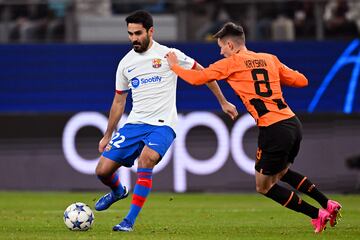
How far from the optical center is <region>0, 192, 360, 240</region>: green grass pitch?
1016 cm

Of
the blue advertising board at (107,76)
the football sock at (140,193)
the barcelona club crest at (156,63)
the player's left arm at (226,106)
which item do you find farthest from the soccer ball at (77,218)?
Answer: the blue advertising board at (107,76)

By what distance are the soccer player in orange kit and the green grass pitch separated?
34 cm

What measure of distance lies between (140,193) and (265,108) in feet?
5.29

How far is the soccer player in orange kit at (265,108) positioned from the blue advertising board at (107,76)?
312 inches

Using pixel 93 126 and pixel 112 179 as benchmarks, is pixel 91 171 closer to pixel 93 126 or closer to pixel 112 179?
pixel 93 126

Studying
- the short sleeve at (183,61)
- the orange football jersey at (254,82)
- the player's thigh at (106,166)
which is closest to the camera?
the orange football jersey at (254,82)

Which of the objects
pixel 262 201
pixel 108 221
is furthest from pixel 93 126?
pixel 108 221

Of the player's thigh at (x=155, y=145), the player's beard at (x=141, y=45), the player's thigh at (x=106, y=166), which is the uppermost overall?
the player's beard at (x=141, y=45)

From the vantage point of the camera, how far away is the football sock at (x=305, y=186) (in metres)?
10.7

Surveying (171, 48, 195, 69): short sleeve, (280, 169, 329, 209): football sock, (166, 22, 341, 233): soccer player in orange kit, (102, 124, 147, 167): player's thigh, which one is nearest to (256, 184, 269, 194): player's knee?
(166, 22, 341, 233): soccer player in orange kit

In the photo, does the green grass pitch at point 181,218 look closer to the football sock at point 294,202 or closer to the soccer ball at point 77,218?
the soccer ball at point 77,218

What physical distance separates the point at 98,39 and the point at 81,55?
0.59 m

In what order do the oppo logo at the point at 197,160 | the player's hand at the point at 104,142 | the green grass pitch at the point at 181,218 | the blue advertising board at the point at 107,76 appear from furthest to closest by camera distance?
1. the blue advertising board at the point at 107,76
2. the oppo logo at the point at 197,160
3. the player's hand at the point at 104,142
4. the green grass pitch at the point at 181,218

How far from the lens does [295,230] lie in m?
10.8
